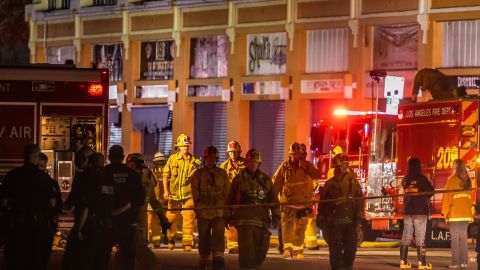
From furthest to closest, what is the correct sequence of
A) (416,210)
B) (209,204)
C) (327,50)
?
(327,50) → (416,210) → (209,204)

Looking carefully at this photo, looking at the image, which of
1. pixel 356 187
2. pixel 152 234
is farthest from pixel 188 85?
pixel 356 187

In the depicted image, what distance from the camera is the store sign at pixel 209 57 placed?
3991 cm

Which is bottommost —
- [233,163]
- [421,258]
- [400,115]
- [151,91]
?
[421,258]

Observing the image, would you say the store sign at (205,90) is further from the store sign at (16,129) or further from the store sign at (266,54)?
the store sign at (16,129)

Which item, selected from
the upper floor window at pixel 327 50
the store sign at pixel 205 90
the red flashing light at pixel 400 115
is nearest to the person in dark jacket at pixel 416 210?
the red flashing light at pixel 400 115

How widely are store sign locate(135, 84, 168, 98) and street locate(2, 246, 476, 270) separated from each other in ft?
56.4

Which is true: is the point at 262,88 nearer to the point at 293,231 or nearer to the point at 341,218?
the point at 293,231

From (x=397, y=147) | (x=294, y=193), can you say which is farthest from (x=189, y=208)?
(x=397, y=147)

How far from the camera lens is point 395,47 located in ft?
116

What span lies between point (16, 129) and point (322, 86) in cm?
1531

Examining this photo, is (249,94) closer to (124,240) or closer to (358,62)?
(358,62)

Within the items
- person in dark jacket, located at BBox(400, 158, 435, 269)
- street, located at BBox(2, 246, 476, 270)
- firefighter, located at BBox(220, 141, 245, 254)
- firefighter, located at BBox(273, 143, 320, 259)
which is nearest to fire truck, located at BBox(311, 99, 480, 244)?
street, located at BBox(2, 246, 476, 270)

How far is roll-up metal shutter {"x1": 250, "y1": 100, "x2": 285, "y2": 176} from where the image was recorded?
125 ft

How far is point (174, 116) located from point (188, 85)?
110cm
